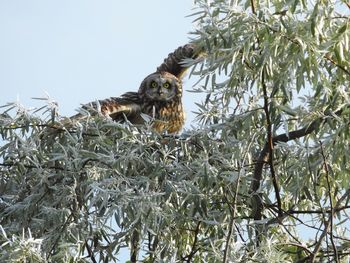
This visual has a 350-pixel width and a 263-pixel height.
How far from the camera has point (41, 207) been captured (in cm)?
523

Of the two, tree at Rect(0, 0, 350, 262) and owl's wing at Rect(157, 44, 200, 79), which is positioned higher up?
owl's wing at Rect(157, 44, 200, 79)

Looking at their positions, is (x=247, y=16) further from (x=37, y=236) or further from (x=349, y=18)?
(x=37, y=236)

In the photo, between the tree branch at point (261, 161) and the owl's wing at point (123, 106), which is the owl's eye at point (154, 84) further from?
the tree branch at point (261, 161)

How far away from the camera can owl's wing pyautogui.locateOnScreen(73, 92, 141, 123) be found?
7.39 metres

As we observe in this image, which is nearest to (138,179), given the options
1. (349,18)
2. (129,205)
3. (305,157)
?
(129,205)

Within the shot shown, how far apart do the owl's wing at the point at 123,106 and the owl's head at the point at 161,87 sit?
0.09 m

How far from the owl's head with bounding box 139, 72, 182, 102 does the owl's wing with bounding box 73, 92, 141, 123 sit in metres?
0.09

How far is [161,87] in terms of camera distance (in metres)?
8.30

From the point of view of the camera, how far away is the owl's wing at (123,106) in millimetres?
7389

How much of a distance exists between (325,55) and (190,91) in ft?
2.52

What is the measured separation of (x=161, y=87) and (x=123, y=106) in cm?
66

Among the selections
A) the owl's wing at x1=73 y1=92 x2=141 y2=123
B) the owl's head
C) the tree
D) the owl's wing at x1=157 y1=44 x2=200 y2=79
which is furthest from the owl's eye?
the tree

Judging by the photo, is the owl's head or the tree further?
the owl's head

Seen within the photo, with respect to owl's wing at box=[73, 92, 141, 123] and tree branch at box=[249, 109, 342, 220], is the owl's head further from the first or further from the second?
tree branch at box=[249, 109, 342, 220]
